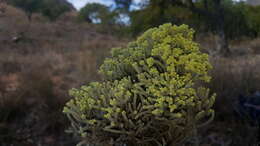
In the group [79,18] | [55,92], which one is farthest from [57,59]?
[79,18]

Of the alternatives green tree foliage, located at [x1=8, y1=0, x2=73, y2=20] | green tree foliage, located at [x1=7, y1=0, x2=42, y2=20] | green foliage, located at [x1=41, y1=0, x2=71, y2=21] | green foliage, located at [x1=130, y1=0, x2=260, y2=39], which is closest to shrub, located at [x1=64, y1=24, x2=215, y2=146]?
green foliage, located at [x1=130, y1=0, x2=260, y2=39]

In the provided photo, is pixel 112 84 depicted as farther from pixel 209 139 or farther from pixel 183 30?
pixel 209 139

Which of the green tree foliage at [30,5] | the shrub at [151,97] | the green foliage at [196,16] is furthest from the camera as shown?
the green tree foliage at [30,5]

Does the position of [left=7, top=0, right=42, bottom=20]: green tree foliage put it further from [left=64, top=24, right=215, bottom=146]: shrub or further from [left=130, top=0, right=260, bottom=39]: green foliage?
[left=64, top=24, right=215, bottom=146]: shrub

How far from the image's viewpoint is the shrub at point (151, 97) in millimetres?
1622

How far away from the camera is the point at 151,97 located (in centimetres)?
170

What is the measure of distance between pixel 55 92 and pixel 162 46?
11.0ft

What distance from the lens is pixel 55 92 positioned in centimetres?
457

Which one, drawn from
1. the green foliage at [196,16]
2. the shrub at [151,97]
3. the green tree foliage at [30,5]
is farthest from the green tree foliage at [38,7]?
the shrub at [151,97]

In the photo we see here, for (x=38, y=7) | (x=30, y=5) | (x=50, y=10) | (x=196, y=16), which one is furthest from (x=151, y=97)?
Answer: (x=50, y=10)

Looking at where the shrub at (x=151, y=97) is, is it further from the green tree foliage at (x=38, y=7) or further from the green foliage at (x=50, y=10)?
the green foliage at (x=50, y=10)

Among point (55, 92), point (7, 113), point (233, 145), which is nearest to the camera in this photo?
point (233, 145)

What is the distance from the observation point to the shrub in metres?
1.62

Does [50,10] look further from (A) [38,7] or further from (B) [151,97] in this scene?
(B) [151,97]
